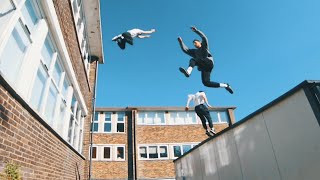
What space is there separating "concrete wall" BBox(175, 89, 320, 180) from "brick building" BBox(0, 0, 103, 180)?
389 centimetres

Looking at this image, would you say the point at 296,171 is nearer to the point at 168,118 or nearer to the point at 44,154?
the point at 44,154

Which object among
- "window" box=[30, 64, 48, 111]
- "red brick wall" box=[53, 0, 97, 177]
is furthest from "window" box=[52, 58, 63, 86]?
"window" box=[30, 64, 48, 111]

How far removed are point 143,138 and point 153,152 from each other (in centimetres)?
157

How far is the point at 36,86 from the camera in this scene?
512cm

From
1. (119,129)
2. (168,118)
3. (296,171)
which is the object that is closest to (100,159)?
(119,129)

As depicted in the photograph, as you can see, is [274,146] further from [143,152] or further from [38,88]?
[143,152]

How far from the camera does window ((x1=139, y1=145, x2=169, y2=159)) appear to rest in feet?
72.8

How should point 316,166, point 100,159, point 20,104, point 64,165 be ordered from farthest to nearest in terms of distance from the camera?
point 100,159 → point 64,165 → point 20,104 → point 316,166

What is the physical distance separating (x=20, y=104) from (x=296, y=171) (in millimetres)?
4278

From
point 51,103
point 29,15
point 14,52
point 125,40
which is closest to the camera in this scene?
point 14,52

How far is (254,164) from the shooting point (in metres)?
4.37

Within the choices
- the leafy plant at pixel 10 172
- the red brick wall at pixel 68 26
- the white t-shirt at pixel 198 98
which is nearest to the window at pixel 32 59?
the red brick wall at pixel 68 26

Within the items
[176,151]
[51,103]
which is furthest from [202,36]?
[176,151]

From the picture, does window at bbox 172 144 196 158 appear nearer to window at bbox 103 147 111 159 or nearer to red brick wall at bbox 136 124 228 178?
red brick wall at bbox 136 124 228 178
